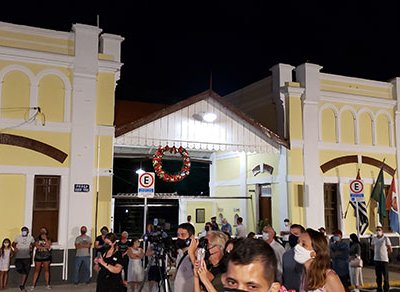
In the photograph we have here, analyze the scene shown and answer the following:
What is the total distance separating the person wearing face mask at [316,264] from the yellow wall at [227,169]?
1575 cm

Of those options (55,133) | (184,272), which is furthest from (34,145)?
(184,272)

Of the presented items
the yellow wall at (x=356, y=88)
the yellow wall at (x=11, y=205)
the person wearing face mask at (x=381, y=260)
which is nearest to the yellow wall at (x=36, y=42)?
the yellow wall at (x=11, y=205)

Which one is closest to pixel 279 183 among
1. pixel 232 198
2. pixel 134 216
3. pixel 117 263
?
pixel 232 198

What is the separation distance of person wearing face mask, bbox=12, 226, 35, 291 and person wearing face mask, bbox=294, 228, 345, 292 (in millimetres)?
9509

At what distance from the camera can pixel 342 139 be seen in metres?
18.7

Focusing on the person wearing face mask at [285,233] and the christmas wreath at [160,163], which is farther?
the person wearing face mask at [285,233]

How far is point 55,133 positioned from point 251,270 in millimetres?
12596

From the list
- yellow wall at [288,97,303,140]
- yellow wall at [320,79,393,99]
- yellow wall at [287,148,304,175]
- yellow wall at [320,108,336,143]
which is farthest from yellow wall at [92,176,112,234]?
yellow wall at [320,79,393,99]

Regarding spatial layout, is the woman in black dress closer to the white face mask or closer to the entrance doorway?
the white face mask

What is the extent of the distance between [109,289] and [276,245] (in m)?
3.32

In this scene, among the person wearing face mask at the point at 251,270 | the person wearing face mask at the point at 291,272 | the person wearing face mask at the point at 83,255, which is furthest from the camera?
the person wearing face mask at the point at 83,255

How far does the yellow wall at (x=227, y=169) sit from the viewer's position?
2084 centimetres

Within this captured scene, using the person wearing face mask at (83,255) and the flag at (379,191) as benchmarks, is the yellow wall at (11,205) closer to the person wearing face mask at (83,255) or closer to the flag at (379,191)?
the person wearing face mask at (83,255)

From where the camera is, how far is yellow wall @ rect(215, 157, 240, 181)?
2084cm
